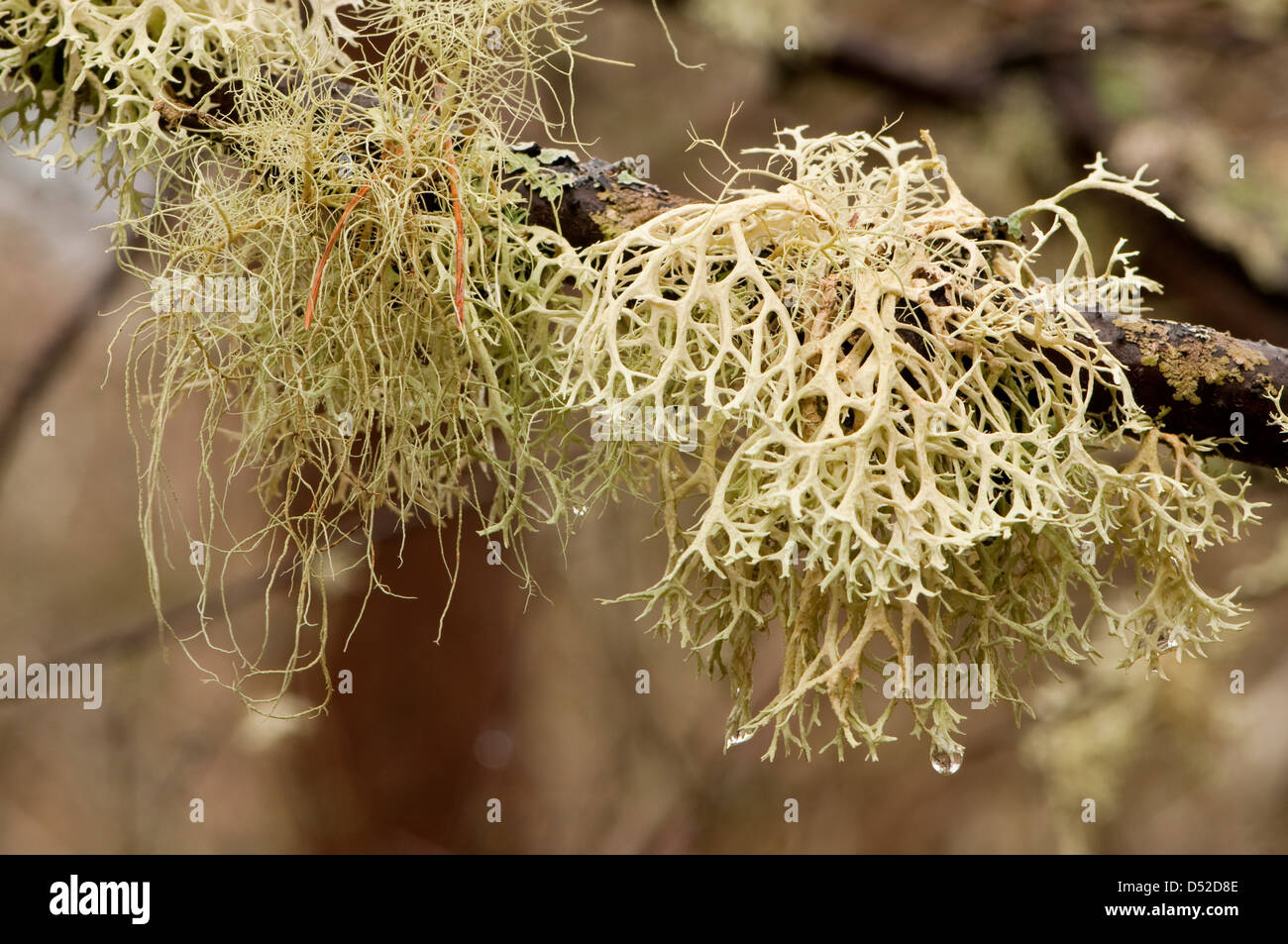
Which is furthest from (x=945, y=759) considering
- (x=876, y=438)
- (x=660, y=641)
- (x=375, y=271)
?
(x=660, y=641)

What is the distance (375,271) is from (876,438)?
36cm

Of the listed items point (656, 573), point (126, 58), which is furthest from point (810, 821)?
point (126, 58)

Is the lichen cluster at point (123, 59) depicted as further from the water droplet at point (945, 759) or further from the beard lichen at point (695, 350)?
the water droplet at point (945, 759)

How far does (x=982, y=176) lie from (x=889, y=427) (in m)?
1.28

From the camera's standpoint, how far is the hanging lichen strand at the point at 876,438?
619 millimetres

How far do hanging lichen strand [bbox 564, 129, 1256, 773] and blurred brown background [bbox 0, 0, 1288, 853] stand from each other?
0.60m

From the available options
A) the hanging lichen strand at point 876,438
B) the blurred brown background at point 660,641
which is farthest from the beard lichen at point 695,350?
the blurred brown background at point 660,641

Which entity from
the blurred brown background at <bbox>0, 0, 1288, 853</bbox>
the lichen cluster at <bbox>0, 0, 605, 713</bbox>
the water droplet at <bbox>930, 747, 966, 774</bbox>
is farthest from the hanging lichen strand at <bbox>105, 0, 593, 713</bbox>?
the blurred brown background at <bbox>0, 0, 1288, 853</bbox>

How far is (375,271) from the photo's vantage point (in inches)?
27.7

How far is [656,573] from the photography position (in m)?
2.03

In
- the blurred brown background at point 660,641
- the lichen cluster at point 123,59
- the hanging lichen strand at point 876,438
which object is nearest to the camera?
the hanging lichen strand at point 876,438

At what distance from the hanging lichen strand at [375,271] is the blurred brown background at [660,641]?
754 mm

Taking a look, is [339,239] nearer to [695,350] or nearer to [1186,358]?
[695,350]

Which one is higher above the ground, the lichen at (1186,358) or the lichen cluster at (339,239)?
the lichen cluster at (339,239)
